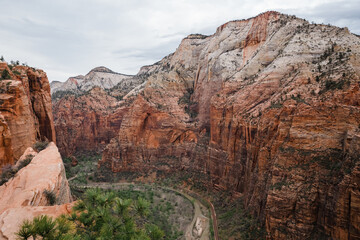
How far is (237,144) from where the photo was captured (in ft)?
113

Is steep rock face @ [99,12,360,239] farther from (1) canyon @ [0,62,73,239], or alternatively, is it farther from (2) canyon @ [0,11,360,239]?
(1) canyon @ [0,62,73,239]

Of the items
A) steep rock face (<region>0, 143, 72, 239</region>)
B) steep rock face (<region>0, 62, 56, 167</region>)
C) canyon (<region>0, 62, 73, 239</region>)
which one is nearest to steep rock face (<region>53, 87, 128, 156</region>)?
canyon (<region>0, 62, 73, 239</region>)

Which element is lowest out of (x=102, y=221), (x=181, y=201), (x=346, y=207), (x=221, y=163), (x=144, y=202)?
(x=181, y=201)

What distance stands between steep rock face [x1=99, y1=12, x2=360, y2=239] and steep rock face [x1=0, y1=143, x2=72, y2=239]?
19.7 metres

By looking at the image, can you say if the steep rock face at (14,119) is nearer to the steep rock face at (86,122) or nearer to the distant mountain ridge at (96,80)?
the steep rock face at (86,122)

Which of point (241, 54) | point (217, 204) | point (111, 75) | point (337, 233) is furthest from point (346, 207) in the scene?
point (111, 75)

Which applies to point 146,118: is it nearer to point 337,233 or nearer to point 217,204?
point 217,204

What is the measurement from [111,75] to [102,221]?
151m

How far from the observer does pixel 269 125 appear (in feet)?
89.5

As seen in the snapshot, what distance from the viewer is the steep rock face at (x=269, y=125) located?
64.8ft

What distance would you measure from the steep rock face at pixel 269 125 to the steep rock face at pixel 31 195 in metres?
19.7

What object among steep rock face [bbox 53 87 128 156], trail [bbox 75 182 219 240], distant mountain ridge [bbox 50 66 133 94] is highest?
distant mountain ridge [bbox 50 66 133 94]

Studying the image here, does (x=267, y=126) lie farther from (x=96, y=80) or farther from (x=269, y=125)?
(x=96, y=80)

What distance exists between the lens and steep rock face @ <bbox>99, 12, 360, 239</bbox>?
19747mm
